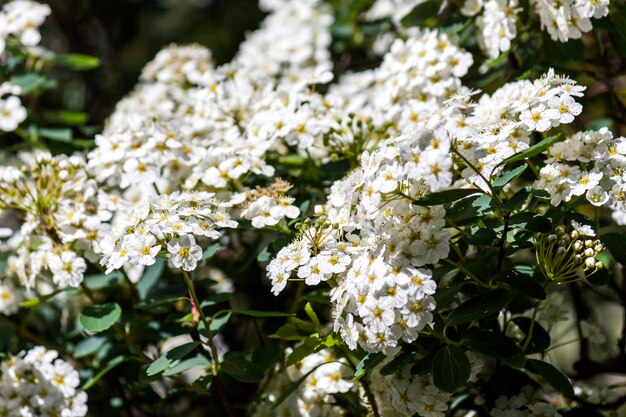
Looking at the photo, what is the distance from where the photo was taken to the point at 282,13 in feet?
11.4

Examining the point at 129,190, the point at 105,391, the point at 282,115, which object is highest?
the point at 282,115

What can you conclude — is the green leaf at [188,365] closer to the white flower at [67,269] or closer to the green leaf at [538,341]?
the white flower at [67,269]

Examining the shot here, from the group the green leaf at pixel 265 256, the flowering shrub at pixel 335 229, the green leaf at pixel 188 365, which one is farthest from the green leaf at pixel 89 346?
the green leaf at pixel 265 256

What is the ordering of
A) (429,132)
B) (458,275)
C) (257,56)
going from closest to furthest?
(429,132), (458,275), (257,56)

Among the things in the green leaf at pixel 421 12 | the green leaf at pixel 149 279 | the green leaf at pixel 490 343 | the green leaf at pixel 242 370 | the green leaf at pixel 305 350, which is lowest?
the green leaf at pixel 242 370

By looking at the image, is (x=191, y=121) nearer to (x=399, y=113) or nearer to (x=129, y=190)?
(x=129, y=190)

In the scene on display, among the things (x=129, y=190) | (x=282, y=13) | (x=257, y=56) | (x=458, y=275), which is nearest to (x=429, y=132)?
(x=458, y=275)

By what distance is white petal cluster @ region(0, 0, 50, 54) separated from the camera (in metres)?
2.76

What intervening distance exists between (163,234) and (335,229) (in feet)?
1.24

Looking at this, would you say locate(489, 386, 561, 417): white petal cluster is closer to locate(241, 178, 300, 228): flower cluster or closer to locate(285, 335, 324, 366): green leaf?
locate(285, 335, 324, 366): green leaf

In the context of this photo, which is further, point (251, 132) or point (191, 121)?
point (191, 121)

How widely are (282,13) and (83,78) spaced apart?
1100mm

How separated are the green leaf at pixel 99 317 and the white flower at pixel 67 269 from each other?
0.09 meters

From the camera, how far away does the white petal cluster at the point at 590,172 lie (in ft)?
5.80
